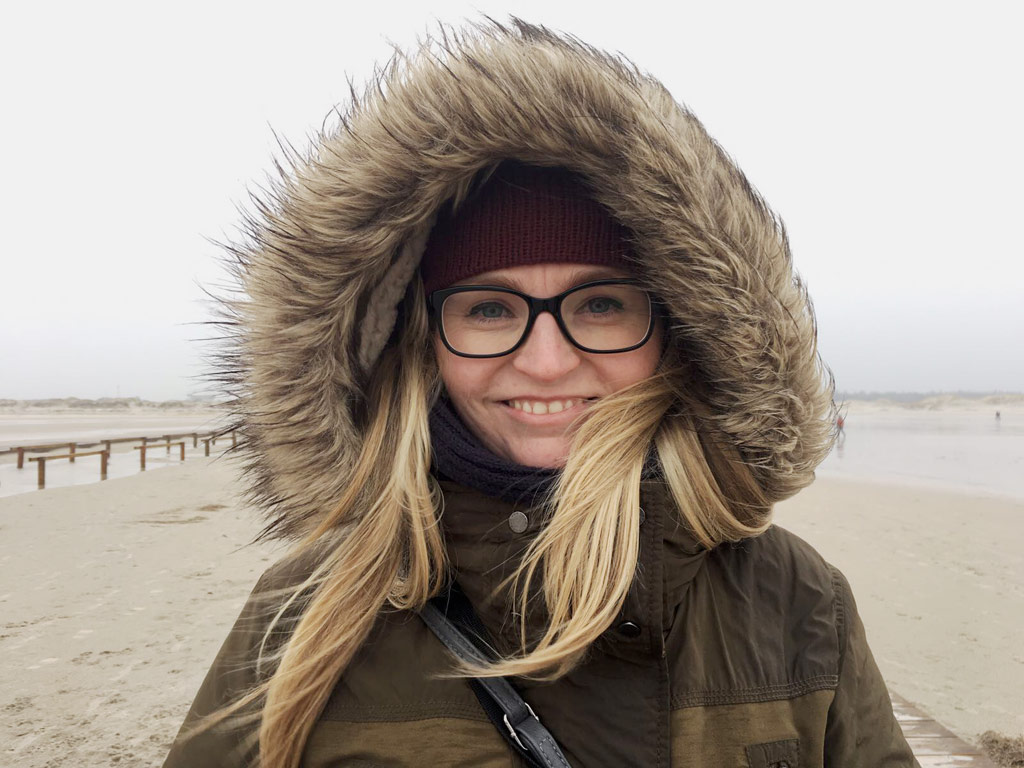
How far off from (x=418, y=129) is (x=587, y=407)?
0.75 meters

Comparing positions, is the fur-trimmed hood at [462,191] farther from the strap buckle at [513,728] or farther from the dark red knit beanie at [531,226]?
the strap buckle at [513,728]

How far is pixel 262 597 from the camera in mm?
1480

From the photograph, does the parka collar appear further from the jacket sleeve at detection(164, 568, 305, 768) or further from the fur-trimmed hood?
the jacket sleeve at detection(164, 568, 305, 768)

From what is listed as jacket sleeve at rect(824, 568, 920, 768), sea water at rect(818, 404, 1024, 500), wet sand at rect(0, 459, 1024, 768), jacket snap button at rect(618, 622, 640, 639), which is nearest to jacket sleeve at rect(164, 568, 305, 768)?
jacket snap button at rect(618, 622, 640, 639)

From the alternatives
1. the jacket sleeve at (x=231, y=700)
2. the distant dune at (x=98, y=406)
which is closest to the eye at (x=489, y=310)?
the jacket sleeve at (x=231, y=700)

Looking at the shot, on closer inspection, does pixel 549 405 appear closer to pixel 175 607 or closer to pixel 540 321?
pixel 540 321

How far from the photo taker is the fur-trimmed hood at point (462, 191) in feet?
4.55

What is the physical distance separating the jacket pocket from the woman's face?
0.67 metres

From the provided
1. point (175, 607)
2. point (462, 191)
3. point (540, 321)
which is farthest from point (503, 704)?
point (175, 607)

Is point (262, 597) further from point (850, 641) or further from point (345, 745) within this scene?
point (850, 641)

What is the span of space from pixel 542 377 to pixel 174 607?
5702 millimetres

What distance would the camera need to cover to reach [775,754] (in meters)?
1.18

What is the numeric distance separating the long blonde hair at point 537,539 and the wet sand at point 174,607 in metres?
2.86

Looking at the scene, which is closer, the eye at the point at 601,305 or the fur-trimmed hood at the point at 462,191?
the fur-trimmed hood at the point at 462,191
